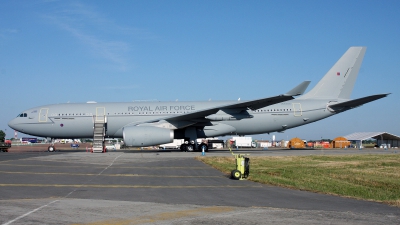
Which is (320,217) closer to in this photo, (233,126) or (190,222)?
(190,222)

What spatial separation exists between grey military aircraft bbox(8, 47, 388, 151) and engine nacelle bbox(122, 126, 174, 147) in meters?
1.99

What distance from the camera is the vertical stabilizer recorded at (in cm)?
3197

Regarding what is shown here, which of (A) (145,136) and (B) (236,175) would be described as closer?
(B) (236,175)

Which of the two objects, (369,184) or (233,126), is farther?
(233,126)

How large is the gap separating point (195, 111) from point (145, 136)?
4.82 meters

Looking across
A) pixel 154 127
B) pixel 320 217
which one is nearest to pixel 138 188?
pixel 320 217

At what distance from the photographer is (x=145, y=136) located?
26703mm

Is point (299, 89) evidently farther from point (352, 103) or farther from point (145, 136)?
point (145, 136)

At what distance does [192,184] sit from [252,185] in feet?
5.74

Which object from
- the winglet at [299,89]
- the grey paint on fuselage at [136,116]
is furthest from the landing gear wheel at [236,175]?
the grey paint on fuselage at [136,116]

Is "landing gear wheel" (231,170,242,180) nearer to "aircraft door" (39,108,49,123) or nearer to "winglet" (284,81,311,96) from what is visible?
"winglet" (284,81,311,96)

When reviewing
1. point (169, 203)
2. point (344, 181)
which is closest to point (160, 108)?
point (344, 181)

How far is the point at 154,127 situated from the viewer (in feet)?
90.4

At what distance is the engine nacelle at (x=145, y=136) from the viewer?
26625 mm
